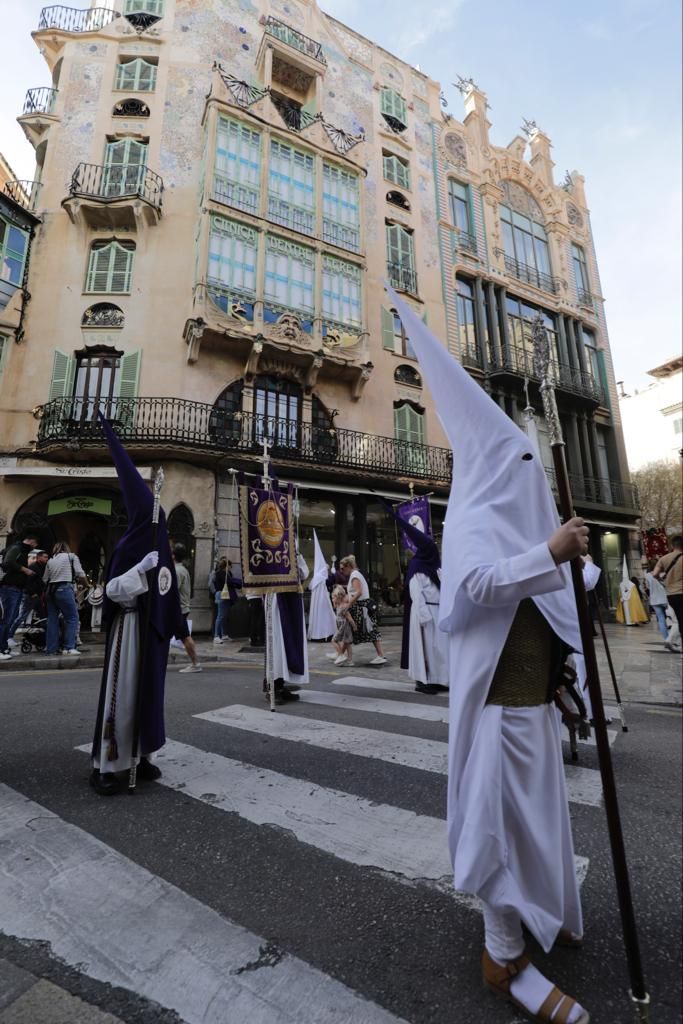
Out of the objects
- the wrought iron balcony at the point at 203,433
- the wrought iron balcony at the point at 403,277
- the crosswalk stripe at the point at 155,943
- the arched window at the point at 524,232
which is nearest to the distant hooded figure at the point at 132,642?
the crosswalk stripe at the point at 155,943

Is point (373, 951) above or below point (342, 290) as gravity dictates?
below

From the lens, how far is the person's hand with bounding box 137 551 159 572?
3510 millimetres

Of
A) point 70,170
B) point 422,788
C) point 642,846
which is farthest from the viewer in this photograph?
point 70,170

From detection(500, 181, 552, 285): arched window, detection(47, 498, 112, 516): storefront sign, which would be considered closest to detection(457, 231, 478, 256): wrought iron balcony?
detection(500, 181, 552, 285): arched window

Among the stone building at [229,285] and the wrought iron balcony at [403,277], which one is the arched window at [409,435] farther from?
the wrought iron balcony at [403,277]

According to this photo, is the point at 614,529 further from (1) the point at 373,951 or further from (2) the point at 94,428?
(1) the point at 373,951

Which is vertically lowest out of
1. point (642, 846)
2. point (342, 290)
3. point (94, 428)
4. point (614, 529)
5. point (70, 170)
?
point (642, 846)

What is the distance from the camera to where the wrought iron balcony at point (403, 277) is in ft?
A: 69.3

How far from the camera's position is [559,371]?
24.6m

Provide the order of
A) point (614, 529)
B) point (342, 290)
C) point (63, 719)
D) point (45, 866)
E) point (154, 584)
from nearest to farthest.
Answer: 1. point (45, 866)
2. point (154, 584)
3. point (63, 719)
4. point (342, 290)
5. point (614, 529)

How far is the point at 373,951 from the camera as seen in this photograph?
6.08 feet

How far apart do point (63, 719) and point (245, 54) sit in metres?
24.4

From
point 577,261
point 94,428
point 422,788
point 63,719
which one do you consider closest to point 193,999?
point 422,788

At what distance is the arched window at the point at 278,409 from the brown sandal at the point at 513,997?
15569 millimetres
